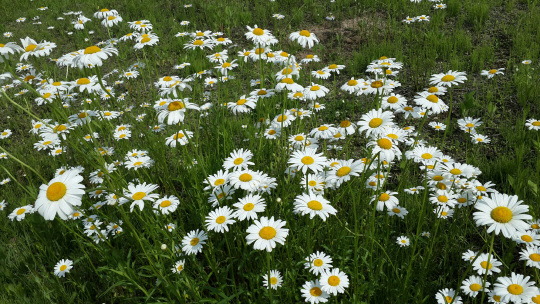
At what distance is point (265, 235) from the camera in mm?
1636

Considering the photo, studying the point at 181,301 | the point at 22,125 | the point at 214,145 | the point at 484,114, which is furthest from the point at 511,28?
the point at 22,125

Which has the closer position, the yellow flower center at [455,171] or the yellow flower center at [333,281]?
the yellow flower center at [333,281]

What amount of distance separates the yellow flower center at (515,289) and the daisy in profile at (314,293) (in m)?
0.89

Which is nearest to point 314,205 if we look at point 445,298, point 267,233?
point 267,233

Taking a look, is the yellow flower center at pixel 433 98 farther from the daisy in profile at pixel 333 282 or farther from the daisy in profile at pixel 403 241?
the daisy in profile at pixel 333 282

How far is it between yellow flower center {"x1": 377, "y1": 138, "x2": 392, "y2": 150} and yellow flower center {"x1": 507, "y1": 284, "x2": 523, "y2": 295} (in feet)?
3.01

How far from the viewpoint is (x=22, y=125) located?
16.8ft

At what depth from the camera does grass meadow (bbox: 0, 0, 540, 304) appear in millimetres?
1947

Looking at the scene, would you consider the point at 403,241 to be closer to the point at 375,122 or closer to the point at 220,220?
the point at 375,122

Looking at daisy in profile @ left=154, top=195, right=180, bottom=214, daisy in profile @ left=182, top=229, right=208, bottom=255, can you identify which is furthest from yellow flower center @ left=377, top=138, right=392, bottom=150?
daisy in profile @ left=154, top=195, right=180, bottom=214

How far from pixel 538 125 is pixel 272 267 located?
2.67m

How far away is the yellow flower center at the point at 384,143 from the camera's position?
5.71 feet

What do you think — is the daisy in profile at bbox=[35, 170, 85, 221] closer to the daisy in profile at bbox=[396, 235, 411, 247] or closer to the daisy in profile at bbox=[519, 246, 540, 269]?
the daisy in profile at bbox=[396, 235, 411, 247]

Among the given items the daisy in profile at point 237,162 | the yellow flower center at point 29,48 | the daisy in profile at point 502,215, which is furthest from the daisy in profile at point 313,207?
the yellow flower center at point 29,48
